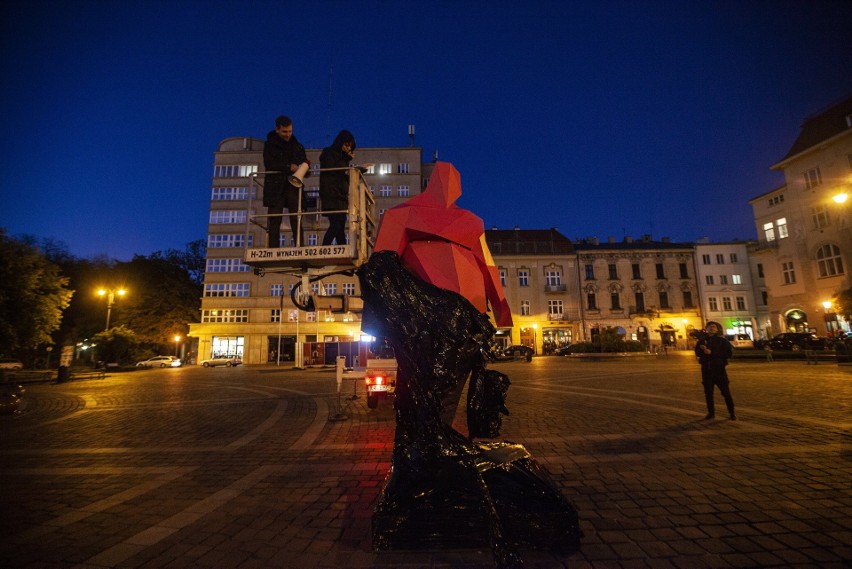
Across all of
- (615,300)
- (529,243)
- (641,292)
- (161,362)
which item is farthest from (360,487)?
(641,292)

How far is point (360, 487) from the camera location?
159 inches

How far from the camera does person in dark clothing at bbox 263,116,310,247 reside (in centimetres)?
562

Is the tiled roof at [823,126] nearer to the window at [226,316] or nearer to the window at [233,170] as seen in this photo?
the window at [233,170]

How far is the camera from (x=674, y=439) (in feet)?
18.5

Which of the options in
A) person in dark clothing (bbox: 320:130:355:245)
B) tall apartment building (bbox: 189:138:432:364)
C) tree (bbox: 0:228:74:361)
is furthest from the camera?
tall apartment building (bbox: 189:138:432:364)

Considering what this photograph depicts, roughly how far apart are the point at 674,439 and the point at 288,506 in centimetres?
552

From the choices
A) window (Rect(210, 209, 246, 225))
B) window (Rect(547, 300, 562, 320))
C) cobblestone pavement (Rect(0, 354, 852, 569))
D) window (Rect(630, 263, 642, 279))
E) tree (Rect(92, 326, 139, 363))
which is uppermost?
window (Rect(210, 209, 246, 225))

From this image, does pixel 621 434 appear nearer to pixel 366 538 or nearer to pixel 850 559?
pixel 850 559

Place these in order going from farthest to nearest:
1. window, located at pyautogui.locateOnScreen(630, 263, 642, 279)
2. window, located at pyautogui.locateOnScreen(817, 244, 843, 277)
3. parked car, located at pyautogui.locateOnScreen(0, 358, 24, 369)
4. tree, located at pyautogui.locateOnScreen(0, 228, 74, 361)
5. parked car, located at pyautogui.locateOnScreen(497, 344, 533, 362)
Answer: window, located at pyautogui.locateOnScreen(630, 263, 642, 279) → parked car, located at pyautogui.locateOnScreen(0, 358, 24, 369) → parked car, located at pyautogui.locateOnScreen(497, 344, 533, 362) → window, located at pyautogui.locateOnScreen(817, 244, 843, 277) → tree, located at pyautogui.locateOnScreen(0, 228, 74, 361)

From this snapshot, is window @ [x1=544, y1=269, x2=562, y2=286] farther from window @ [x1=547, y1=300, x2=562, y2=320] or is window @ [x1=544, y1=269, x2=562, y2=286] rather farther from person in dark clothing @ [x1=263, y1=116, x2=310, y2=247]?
person in dark clothing @ [x1=263, y1=116, x2=310, y2=247]

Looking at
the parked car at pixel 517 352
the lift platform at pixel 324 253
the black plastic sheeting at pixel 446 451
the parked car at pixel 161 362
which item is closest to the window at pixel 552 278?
the parked car at pixel 517 352

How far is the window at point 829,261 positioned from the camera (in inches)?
1148

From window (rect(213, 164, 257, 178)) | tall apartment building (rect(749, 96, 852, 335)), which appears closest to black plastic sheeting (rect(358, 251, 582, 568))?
tall apartment building (rect(749, 96, 852, 335))

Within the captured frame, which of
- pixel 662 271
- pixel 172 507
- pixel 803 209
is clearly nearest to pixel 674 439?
pixel 172 507
